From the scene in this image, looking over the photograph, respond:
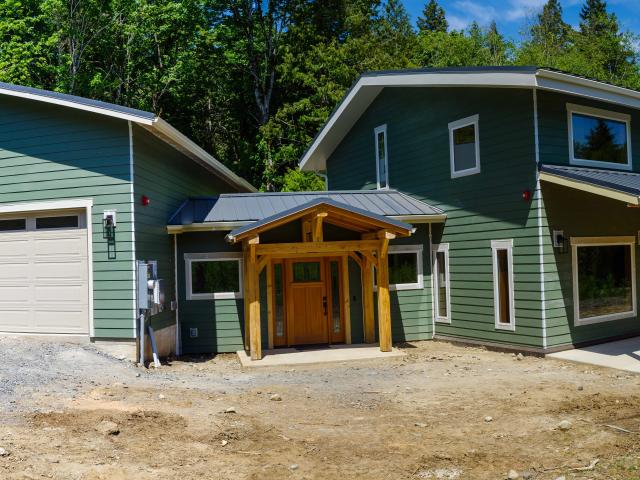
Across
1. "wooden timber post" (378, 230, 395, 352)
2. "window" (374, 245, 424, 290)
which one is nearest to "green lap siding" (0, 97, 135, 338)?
"wooden timber post" (378, 230, 395, 352)

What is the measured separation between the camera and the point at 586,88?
389 inches

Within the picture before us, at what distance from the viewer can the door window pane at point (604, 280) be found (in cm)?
1056

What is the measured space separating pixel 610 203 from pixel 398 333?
4.87m

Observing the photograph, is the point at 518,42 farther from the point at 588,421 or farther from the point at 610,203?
the point at 588,421

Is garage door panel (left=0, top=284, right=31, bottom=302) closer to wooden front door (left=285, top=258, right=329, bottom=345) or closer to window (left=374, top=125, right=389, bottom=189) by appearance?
wooden front door (left=285, top=258, right=329, bottom=345)

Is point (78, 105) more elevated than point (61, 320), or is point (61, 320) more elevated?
point (78, 105)

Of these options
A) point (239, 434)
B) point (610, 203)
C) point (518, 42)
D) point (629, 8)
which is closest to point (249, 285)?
point (239, 434)

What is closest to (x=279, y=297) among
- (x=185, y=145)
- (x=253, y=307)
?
(x=253, y=307)

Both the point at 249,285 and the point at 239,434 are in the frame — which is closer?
the point at 239,434

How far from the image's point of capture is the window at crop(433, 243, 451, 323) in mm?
12047

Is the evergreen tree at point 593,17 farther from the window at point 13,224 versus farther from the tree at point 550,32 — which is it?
the window at point 13,224

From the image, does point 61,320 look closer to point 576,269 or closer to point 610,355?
point 576,269

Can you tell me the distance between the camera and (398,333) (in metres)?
12.2

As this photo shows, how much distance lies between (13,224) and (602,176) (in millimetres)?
10638
